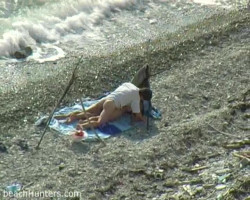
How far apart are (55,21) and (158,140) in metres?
5.97

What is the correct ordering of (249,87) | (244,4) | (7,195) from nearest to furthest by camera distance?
(7,195)
(249,87)
(244,4)

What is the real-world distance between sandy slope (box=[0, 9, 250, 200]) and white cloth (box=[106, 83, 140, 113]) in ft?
1.23

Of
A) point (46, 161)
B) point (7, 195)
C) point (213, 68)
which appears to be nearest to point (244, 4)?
point (213, 68)

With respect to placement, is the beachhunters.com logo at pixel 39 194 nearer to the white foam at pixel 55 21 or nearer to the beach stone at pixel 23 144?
the beach stone at pixel 23 144

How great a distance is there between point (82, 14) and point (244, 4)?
3589 millimetres

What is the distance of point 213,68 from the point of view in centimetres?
1139

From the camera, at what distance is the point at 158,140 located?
8.90 meters

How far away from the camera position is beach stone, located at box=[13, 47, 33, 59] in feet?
39.7

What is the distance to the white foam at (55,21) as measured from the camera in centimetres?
1291

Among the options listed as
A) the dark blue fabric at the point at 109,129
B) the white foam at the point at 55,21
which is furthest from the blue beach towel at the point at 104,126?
the white foam at the point at 55,21

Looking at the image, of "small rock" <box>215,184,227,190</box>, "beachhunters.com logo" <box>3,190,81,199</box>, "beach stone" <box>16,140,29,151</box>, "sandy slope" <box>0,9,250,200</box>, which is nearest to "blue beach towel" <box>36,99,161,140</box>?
"sandy slope" <box>0,9,250,200</box>

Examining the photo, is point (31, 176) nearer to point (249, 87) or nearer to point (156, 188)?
point (156, 188)

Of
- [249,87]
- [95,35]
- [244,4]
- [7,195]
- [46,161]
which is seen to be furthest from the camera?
[244,4]

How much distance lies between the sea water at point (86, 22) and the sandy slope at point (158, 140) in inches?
48.9
